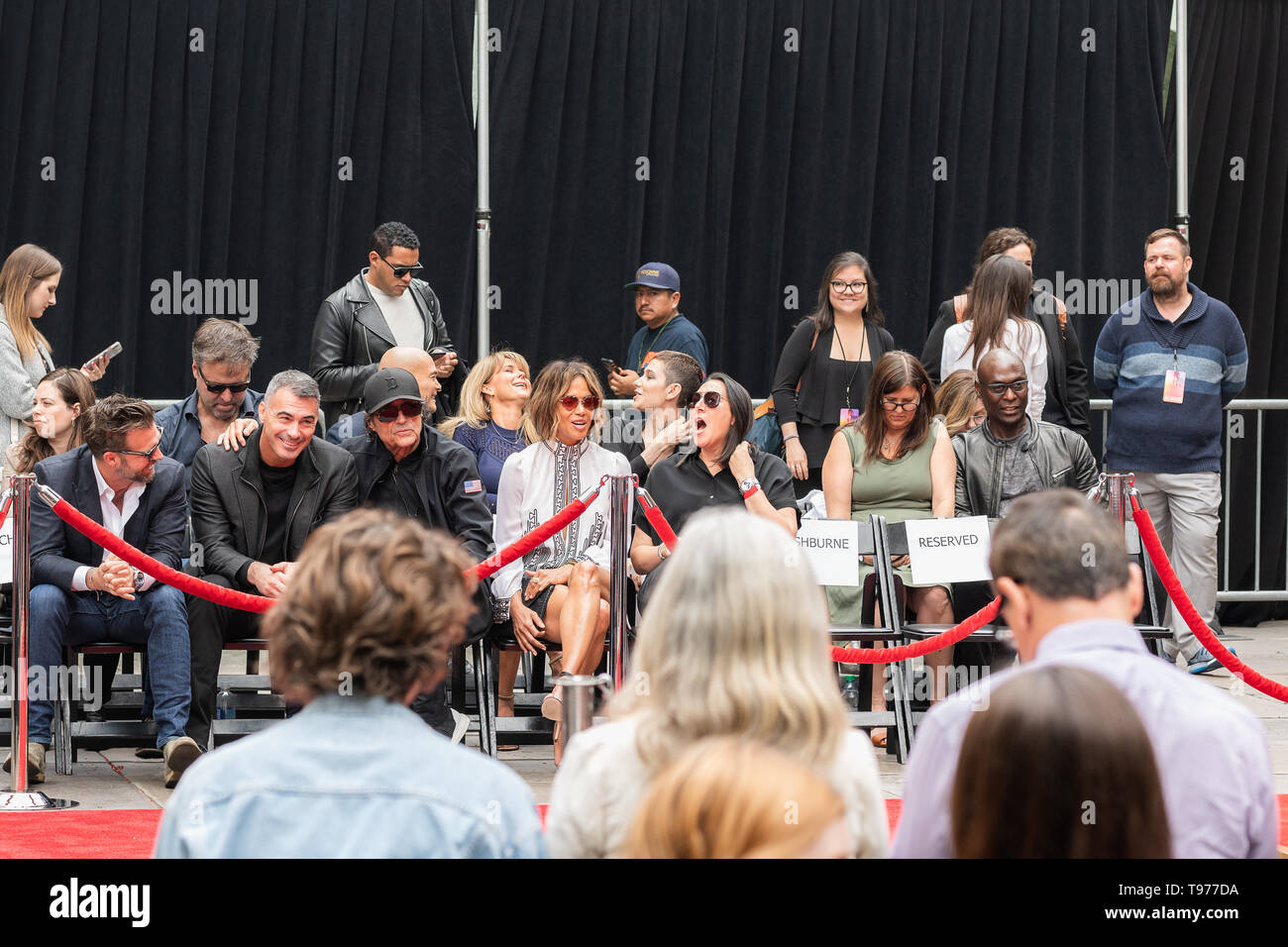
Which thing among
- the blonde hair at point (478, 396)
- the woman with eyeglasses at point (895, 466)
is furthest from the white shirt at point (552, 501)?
the woman with eyeglasses at point (895, 466)

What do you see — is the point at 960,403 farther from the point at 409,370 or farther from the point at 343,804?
the point at 343,804

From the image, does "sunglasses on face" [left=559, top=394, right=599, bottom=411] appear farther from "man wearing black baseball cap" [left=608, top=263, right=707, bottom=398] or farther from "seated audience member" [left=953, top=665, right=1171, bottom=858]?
"seated audience member" [left=953, top=665, right=1171, bottom=858]

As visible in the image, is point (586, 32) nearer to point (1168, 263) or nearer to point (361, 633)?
point (1168, 263)

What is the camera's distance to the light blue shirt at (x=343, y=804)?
6.70 ft

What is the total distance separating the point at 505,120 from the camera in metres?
8.95

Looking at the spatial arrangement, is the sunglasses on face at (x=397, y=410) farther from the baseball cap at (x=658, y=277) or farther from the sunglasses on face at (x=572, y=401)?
the baseball cap at (x=658, y=277)

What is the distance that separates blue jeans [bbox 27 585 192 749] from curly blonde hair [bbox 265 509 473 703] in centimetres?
392

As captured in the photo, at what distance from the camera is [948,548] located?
20.6ft

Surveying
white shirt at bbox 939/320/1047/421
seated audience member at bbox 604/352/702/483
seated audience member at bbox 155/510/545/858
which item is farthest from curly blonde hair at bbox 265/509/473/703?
white shirt at bbox 939/320/1047/421

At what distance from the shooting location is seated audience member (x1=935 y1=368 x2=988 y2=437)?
23.7 feet

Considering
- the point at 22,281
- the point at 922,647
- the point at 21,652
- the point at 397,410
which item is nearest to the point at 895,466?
the point at 922,647

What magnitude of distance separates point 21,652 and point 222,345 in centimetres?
172

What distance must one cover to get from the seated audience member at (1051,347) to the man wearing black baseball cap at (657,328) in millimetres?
1173
